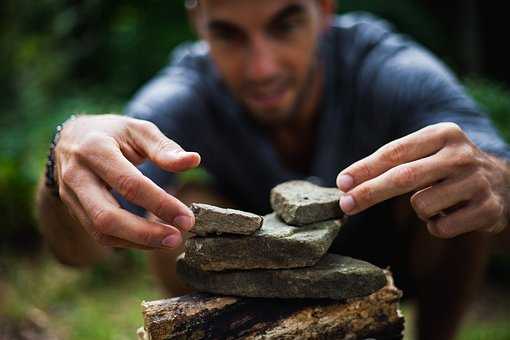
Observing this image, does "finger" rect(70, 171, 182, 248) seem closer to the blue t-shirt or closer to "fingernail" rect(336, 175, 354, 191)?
"fingernail" rect(336, 175, 354, 191)

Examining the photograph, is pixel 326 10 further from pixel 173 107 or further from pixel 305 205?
pixel 305 205

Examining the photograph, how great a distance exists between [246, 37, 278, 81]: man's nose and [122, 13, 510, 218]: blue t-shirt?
66 centimetres

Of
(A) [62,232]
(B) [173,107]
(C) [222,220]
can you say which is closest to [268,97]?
(B) [173,107]

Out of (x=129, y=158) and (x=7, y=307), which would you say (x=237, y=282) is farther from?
(x=7, y=307)

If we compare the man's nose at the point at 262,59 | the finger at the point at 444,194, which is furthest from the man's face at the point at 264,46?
the finger at the point at 444,194

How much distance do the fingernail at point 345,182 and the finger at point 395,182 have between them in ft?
0.13

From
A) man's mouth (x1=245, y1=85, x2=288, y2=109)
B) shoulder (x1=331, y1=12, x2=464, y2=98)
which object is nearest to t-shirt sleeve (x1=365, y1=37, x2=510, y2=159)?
shoulder (x1=331, y1=12, x2=464, y2=98)

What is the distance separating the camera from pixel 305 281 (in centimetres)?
214

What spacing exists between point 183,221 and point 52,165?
1.04 meters

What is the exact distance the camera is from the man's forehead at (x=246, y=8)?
132 inches

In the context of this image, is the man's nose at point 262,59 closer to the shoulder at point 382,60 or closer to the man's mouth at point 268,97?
the man's mouth at point 268,97

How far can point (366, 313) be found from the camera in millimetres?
2264

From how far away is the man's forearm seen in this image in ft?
9.92

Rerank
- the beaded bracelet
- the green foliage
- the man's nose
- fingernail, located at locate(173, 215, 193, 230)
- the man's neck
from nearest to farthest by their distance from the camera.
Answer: fingernail, located at locate(173, 215, 193, 230) < the beaded bracelet < the man's nose < the man's neck < the green foliage
